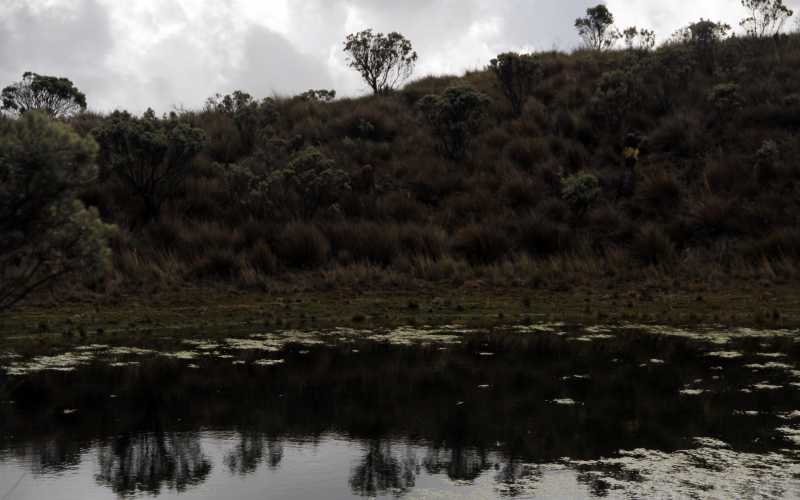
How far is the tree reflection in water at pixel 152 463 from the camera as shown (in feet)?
24.5

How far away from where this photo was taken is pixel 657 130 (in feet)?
86.5

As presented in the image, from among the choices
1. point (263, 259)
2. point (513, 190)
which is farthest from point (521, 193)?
point (263, 259)

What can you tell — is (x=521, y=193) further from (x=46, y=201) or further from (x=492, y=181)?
(x=46, y=201)

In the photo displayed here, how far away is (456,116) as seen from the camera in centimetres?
2723

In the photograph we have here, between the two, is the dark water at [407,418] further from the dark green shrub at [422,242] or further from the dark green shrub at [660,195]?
the dark green shrub at [660,195]

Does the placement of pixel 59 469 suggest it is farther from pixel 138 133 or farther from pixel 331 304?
pixel 138 133

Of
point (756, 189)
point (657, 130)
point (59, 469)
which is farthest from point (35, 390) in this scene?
point (657, 130)

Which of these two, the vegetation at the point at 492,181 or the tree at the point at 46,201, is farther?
the vegetation at the point at 492,181

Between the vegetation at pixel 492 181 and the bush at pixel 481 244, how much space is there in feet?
0.15

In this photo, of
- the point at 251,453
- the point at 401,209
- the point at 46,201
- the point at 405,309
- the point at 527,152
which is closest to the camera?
the point at 251,453

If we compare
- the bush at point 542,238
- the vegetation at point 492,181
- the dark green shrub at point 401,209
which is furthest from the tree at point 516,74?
the bush at point 542,238

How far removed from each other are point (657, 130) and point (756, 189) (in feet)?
15.0

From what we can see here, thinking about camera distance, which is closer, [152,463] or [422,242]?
[152,463]

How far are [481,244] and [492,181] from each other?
4.51 meters
